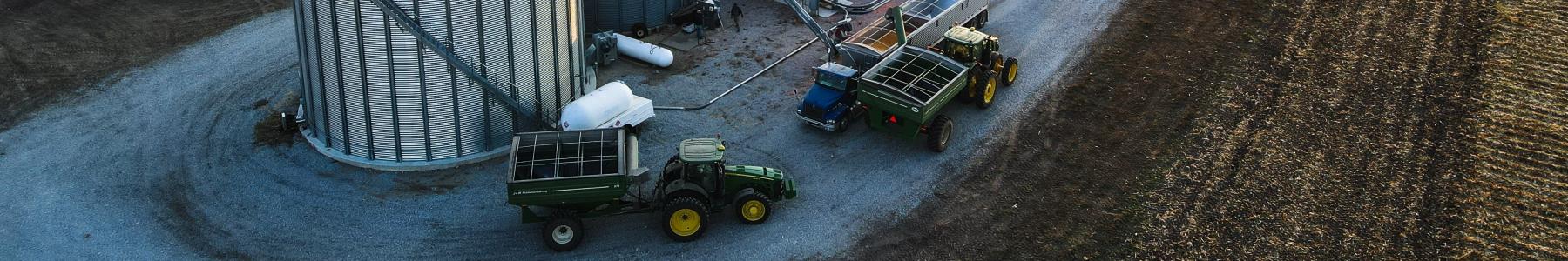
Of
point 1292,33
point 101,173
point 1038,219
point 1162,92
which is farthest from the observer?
point 1292,33

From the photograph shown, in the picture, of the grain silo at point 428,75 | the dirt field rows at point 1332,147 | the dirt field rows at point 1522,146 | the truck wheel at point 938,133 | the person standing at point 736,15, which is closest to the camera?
the dirt field rows at point 1332,147

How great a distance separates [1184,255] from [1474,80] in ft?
48.7

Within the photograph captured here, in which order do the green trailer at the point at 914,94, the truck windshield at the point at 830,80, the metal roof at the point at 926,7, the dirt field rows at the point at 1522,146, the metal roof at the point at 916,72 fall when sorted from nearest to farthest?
the dirt field rows at the point at 1522,146 < the green trailer at the point at 914,94 < the metal roof at the point at 916,72 < the truck windshield at the point at 830,80 < the metal roof at the point at 926,7

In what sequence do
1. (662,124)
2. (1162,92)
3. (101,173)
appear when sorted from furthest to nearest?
(1162,92)
(662,124)
(101,173)

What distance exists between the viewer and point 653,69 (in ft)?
106

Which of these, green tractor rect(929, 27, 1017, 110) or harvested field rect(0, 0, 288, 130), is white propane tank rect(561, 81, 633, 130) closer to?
green tractor rect(929, 27, 1017, 110)

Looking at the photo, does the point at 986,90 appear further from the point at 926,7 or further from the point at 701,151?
the point at 701,151

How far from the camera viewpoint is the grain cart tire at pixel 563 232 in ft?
70.5

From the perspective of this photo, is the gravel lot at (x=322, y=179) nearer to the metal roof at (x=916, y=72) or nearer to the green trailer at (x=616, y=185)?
the green trailer at (x=616, y=185)

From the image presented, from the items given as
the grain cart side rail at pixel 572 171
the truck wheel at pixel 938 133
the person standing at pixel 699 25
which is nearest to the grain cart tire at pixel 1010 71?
the truck wheel at pixel 938 133

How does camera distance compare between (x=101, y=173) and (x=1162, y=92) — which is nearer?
(x=101, y=173)

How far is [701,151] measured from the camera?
2233 centimetres

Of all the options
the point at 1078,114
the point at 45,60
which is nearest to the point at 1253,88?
the point at 1078,114

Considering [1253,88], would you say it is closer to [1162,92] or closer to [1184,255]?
[1162,92]
